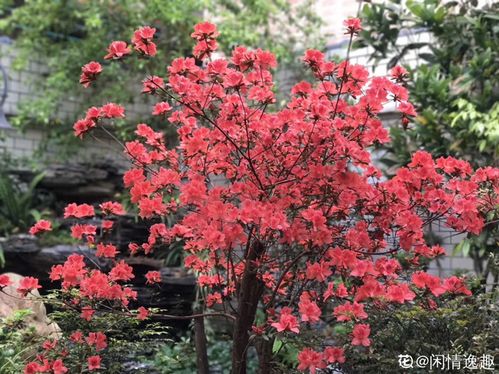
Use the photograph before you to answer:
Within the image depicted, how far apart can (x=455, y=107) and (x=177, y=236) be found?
318 cm

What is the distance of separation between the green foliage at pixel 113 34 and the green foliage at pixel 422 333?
14.8ft

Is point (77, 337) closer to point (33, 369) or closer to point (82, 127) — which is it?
point (33, 369)

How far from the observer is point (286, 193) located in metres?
2.73

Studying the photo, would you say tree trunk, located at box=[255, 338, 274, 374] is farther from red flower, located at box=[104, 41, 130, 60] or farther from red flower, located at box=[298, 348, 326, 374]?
red flower, located at box=[104, 41, 130, 60]

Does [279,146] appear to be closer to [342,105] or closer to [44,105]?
[342,105]

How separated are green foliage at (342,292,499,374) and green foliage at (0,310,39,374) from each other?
5.62 ft

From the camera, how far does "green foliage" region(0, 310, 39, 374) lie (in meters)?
3.21

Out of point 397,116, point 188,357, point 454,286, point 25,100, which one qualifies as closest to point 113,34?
point 25,100

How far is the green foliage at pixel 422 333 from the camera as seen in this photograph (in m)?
2.64

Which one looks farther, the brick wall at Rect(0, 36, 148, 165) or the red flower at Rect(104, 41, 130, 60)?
the brick wall at Rect(0, 36, 148, 165)

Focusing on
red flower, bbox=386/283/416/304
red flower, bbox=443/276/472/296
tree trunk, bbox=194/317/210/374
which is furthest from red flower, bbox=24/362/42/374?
red flower, bbox=443/276/472/296

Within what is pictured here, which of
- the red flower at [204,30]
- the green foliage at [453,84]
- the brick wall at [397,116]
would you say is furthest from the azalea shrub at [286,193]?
the brick wall at [397,116]

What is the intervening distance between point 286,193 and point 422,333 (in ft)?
2.94

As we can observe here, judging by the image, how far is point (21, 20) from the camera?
23.6 ft
